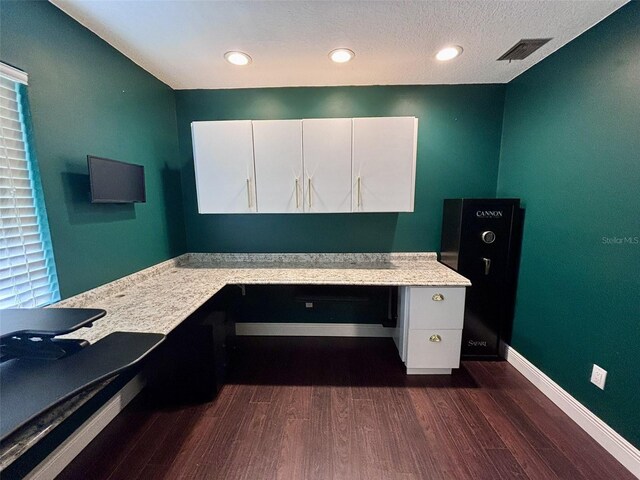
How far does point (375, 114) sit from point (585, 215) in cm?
175

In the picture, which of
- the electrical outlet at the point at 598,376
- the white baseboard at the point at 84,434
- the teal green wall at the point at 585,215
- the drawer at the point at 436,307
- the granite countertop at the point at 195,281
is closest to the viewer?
the granite countertop at the point at 195,281

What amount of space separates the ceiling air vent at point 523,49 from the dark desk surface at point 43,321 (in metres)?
2.86

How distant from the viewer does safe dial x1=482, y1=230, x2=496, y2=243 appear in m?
2.15

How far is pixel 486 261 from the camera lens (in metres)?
2.18

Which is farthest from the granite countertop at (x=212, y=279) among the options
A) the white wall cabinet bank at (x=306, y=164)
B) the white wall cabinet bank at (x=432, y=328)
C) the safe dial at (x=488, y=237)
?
the white wall cabinet bank at (x=306, y=164)

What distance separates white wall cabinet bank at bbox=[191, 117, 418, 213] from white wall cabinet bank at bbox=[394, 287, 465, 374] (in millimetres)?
729

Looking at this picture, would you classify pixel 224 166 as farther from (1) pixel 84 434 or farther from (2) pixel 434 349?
(2) pixel 434 349

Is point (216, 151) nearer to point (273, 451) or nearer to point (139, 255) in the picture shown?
point (139, 255)

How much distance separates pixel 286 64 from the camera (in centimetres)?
201

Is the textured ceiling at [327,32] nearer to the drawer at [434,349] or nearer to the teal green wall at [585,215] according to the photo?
the teal green wall at [585,215]

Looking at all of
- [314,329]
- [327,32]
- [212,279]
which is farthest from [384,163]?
[314,329]

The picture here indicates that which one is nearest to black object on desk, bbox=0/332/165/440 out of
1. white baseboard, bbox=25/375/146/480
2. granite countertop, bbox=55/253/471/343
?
granite countertop, bbox=55/253/471/343

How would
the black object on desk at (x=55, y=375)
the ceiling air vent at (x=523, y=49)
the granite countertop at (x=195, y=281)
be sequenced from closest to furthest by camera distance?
the black object on desk at (x=55, y=375) → the granite countertop at (x=195, y=281) → the ceiling air vent at (x=523, y=49)

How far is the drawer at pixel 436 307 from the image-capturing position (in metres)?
1.98
